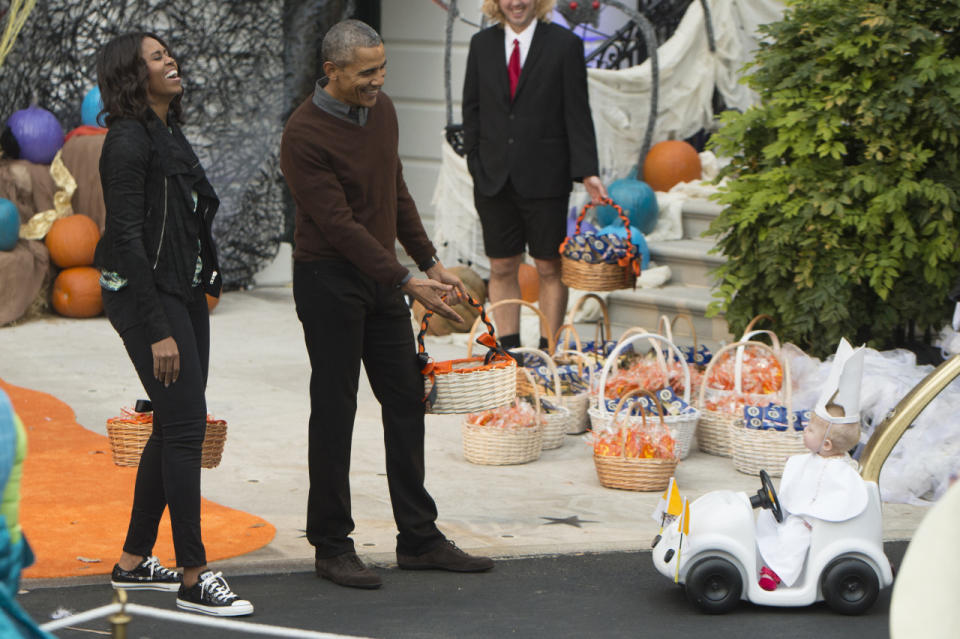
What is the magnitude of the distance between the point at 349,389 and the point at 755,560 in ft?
4.70

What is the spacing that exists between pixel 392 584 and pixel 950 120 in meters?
3.65

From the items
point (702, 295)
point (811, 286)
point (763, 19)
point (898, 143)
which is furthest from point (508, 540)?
point (763, 19)

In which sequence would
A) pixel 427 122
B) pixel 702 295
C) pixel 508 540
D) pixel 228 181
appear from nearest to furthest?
pixel 508 540, pixel 702 295, pixel 228 181, pixel 427 122

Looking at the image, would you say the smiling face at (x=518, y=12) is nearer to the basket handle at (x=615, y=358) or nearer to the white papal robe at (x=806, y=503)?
the basket handle at (x=615, y=358)

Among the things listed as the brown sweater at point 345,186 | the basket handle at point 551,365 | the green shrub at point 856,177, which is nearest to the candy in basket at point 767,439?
the green shrub at point 856,177

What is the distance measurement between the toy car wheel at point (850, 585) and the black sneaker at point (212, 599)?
1.81m

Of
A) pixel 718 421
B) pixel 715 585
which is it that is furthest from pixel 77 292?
pixel 715 585

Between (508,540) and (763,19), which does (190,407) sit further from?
(763,19)

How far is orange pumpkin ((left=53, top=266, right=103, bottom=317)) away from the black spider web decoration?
4.09ft

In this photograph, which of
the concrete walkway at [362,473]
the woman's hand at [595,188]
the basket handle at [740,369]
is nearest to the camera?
the concrete walkway at [362,473]

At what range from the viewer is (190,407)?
158 inches

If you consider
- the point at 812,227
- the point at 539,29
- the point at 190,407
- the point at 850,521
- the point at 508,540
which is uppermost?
the point at 539,29

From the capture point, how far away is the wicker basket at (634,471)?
5.67 meters

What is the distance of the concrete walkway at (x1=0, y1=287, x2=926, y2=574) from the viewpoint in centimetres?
504
